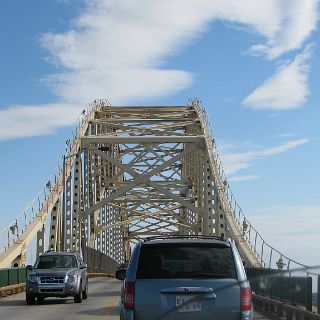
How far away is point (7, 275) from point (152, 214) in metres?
52.0

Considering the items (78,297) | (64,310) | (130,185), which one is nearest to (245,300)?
(64,310)

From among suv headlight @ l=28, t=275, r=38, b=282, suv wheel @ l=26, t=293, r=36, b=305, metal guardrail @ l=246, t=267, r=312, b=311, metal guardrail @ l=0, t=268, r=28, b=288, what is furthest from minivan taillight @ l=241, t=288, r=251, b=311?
metal guardrail @ l=0, t=268, r=28, b=288

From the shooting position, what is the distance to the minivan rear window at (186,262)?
9.62 m

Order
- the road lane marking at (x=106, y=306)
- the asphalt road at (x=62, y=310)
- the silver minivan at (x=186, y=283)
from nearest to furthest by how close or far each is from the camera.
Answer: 1. the silver minivan at (x=186, y=283)
2. the asphalt road at (x=62, y=310)
3. the road lane marking at (x=106, y=306)

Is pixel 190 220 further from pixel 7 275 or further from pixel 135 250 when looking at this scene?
pixel 135 250

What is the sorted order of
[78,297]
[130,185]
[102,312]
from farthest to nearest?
[130,185], [78,297], [102,312]

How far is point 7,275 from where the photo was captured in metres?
29.8

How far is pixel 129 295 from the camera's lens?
9477mm

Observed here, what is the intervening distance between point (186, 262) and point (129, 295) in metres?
0.86

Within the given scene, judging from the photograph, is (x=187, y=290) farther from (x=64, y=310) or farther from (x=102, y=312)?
(x=64, y=310)

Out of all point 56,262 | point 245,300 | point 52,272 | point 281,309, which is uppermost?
point 245,300

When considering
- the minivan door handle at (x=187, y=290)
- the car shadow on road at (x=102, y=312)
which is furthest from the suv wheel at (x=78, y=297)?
the minivan door handle at (x=187, y=290)

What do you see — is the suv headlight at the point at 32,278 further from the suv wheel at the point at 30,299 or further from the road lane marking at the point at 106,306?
the road lane marking at the point at 106,306

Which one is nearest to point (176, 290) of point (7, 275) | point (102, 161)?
point (7, 275)
